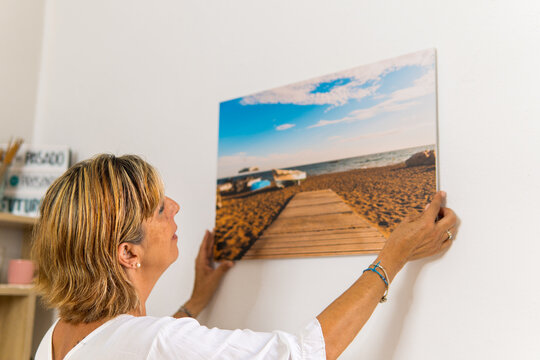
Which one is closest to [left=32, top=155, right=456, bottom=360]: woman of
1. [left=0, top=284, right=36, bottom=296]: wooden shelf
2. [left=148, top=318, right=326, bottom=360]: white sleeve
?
[left=148, top=318, right=326, bottom=360]: white sleeve

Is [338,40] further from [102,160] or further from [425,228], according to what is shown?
[102,160]

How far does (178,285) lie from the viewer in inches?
71.0

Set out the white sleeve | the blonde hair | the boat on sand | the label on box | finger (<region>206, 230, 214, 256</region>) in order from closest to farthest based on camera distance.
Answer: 1. the white sleeve
2. the blonde hair
3. the boat on sand
4. finger (<region>206, 230, 214, 256</region>)
5. the label on box

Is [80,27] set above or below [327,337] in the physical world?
above

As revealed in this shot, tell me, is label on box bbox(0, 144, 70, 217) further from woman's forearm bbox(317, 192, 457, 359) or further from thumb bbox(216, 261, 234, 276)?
woman's forearm bbox(317, 192, 457, 359)

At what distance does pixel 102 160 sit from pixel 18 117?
126 cm

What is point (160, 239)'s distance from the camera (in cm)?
136

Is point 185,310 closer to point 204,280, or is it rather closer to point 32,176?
point 204,280

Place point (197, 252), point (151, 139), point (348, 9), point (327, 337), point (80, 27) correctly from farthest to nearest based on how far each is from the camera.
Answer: point (80, 27) < point (151, 139) < point (197, 252) < point (348, 9) < point (327, 337)

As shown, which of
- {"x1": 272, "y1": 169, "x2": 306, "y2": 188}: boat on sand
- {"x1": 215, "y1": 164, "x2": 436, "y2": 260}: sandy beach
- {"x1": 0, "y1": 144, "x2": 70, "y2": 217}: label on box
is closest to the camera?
{"x1": 215, "y1": 164, "x2": 436, "y2": 260}: sandy beach

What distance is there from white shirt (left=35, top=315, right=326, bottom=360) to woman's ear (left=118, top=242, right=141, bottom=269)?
0.53 ft

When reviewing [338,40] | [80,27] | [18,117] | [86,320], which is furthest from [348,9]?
[18,117]

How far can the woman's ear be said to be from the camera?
126cm

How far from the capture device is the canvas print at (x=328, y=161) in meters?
1.39
